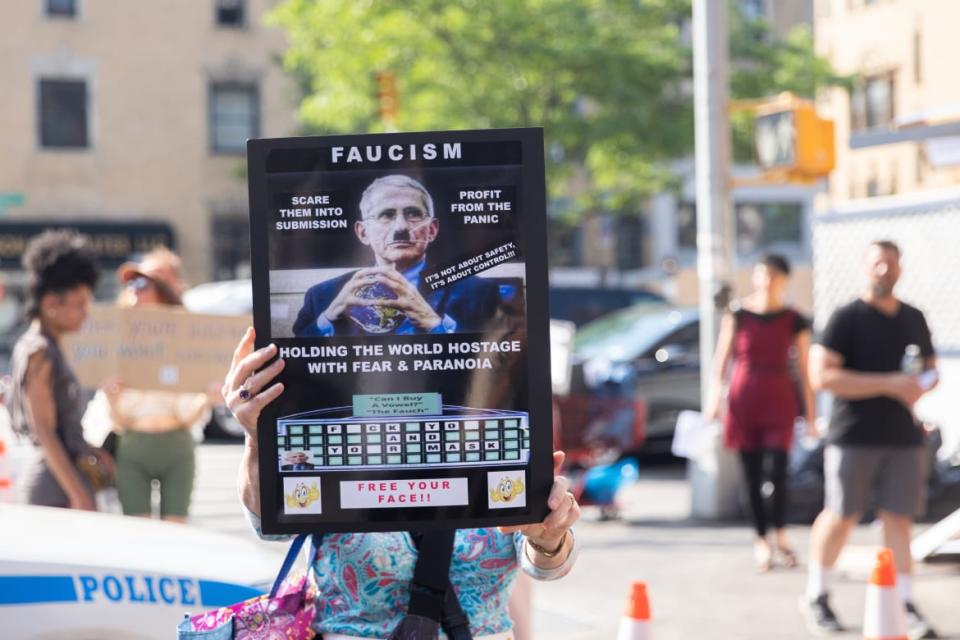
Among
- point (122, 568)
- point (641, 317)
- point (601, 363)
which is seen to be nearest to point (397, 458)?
point (122, 568)

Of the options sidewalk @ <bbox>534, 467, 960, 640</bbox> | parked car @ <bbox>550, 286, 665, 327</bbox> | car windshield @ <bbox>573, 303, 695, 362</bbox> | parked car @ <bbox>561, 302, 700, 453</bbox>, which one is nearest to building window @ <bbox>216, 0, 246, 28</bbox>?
parked car @ <bbox>550, 286, 665, 327</bbox>

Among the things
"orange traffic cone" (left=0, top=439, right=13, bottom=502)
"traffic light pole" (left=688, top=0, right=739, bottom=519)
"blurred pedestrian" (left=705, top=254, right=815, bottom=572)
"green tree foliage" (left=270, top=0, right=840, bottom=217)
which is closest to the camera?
"orange traffic cone" (left=0, top=439, right=13, bottom=502)

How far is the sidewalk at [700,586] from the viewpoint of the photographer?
7.37 m

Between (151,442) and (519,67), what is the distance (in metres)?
18.3

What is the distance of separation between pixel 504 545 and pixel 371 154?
2.79ft

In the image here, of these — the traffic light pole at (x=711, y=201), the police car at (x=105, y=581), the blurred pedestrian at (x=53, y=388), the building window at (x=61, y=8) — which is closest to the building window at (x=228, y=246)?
the building window at (x=61, y=8)

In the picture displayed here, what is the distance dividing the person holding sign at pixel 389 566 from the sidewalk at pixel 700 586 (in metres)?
4.33

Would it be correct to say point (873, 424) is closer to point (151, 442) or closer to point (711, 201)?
point (151, 442)

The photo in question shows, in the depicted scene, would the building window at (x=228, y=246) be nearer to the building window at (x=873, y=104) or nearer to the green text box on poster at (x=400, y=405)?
the building window at (x=873, y=104)

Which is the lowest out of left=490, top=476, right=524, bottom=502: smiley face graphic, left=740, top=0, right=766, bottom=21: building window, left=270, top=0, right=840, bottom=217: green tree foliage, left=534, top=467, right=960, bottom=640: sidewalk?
left=534, top=467, right=960, bottom=640: sidewalk

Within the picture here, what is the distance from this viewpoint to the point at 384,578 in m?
2.91

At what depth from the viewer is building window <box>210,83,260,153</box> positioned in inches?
1375

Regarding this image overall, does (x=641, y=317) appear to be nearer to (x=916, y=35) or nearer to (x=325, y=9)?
(x=325, y=9)

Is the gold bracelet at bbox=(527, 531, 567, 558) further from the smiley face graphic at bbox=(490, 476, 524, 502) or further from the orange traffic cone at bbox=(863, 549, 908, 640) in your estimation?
the orange traffic cone at bbox=(863, 549, 908, 640)
